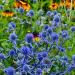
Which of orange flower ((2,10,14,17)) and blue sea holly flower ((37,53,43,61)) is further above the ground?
blue sea holly flower ((37,53,43,61))

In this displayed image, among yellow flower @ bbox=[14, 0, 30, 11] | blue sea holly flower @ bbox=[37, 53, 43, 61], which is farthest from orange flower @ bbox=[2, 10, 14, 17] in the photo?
blue sea holly flower @ bbox=[37, 53, 43, 61]

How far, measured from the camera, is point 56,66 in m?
2.33

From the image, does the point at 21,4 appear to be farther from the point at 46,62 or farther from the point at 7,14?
the point at 46,62

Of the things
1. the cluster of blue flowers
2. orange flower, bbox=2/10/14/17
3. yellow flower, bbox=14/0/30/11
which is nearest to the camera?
the cluster of blue flowers

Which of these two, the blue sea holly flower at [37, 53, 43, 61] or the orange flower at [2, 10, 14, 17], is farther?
the orange flower at [2, 10, 14, 17]

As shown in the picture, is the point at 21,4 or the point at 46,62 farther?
the point at 21,4

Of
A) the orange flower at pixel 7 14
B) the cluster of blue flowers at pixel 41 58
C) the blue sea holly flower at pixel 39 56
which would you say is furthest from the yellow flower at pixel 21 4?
the blue sea holly flower at pixel 39 56

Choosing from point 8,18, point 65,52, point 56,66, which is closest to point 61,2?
point 8,18

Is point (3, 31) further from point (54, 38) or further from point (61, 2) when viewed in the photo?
point (61, 2)

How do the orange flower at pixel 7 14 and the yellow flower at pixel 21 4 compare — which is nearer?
the orange flower at pixel 7 14

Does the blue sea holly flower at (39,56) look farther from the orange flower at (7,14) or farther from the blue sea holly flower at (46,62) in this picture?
the orange flower at (7,14)

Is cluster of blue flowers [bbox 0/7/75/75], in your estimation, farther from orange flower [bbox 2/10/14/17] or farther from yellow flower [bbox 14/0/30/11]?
yellow flower [bbox 14/0/30/11]

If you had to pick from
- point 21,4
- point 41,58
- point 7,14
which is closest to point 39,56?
point 41,58

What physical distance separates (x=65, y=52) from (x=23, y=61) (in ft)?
1.72
